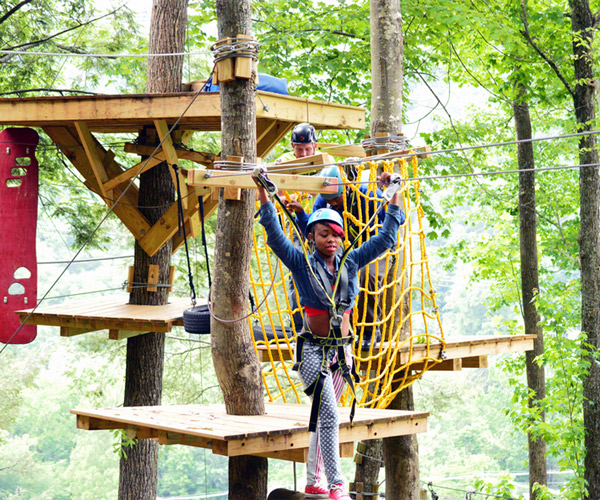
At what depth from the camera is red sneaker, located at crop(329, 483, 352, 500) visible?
9.70 ft

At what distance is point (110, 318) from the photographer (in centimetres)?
Result: 495

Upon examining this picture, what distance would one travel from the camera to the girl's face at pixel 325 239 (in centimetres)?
313

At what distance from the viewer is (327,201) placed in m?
4.15

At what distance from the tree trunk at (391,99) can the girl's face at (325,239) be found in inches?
71.9

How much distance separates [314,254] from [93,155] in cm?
259

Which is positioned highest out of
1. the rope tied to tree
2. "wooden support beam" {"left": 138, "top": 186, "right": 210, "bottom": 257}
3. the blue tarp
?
the blue tarp

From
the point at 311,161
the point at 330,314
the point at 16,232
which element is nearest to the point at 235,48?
the point at 311,161

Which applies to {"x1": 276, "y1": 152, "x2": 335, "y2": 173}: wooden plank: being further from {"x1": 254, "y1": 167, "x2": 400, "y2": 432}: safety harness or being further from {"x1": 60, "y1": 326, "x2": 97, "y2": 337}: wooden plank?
{"x1": 60, "y1": 326, "x2": 97, "y2": 337}: wooden plank

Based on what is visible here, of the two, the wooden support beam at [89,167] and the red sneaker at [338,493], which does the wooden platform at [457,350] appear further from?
the wooden support beam at [89,167]

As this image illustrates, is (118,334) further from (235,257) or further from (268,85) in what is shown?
(235,257)

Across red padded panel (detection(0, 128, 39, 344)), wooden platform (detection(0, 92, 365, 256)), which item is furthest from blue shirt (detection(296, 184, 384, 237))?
red padded panel (detection(0, 128, 39, 344))

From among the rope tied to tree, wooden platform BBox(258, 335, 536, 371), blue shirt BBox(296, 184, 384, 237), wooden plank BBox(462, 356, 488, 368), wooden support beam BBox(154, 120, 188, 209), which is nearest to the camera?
the rope tied to tree

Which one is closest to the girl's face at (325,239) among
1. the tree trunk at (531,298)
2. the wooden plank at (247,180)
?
the wooden plank at (247,180)

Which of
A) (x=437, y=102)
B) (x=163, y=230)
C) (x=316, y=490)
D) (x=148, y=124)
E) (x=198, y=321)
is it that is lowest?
(x=316, y=490)
